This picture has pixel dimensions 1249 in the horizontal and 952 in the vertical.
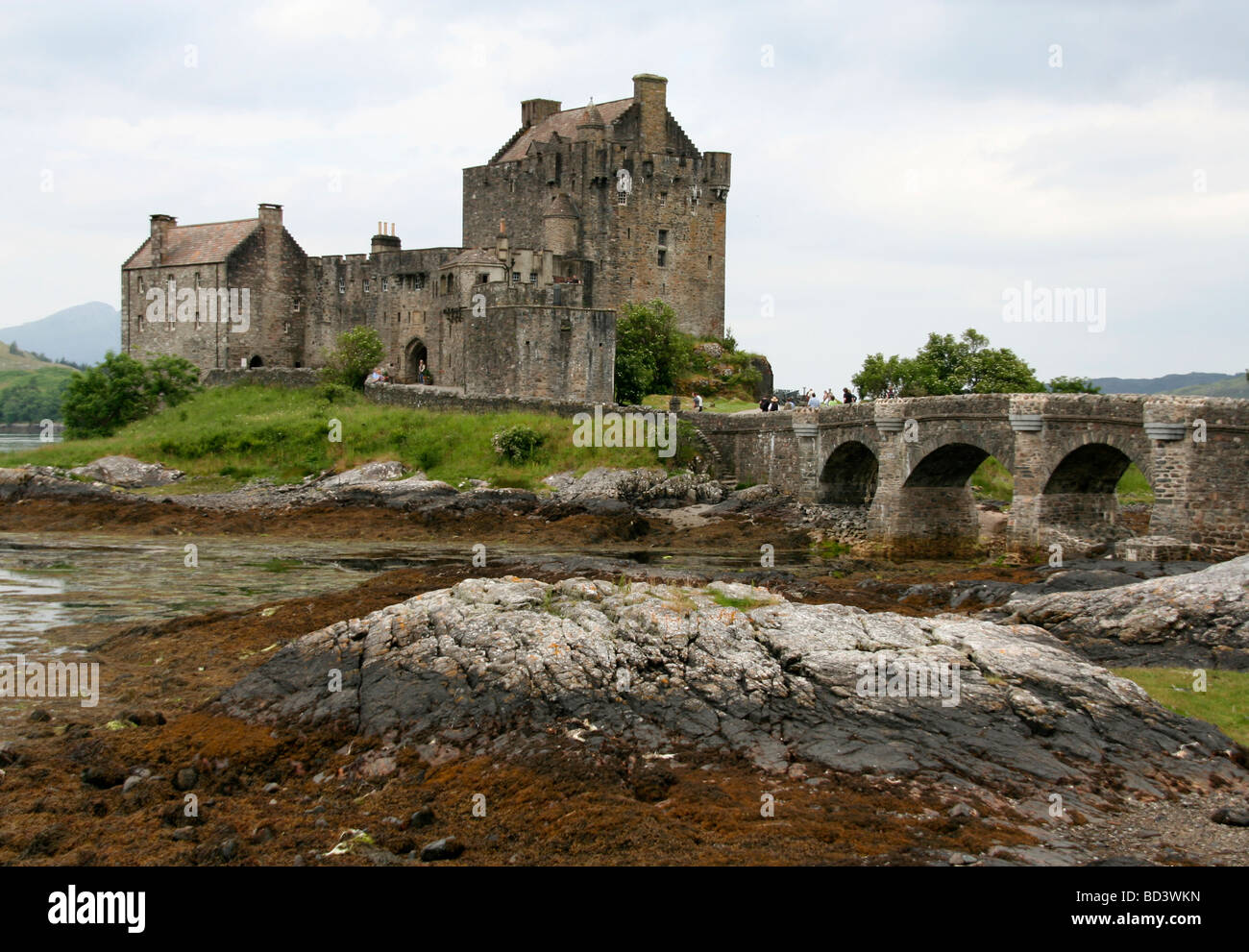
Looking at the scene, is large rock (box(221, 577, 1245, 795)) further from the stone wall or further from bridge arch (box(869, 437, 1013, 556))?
the stone wall

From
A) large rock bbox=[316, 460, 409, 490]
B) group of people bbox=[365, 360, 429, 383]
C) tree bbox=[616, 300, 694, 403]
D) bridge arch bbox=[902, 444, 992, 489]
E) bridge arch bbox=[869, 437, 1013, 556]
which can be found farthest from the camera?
group of people bbox=[365, 360, 429, 383]

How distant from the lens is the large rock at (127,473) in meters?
46.0

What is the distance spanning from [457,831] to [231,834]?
1980 mm

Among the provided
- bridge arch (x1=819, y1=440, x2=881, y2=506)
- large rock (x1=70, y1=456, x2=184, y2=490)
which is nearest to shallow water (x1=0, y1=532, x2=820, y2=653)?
bridge arch (x1=819, y1=440, x2=881, y2=506)

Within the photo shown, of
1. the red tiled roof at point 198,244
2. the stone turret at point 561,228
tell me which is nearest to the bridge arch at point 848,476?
the stone turret at point 561,228

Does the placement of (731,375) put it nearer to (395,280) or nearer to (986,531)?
(395,280)

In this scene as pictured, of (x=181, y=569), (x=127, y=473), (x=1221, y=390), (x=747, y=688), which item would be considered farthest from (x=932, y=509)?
(x=1221, y=390)

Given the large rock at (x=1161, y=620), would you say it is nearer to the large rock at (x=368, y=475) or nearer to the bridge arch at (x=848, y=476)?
the bridge arch at (x=848, y=476)

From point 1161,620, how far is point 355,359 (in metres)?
41.9

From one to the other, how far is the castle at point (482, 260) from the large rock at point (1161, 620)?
3493 cm

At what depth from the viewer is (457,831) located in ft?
36.7

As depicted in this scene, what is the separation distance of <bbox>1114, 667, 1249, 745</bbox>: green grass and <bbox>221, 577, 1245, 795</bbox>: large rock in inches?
22.6

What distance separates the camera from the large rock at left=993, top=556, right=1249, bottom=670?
54.5 feet
